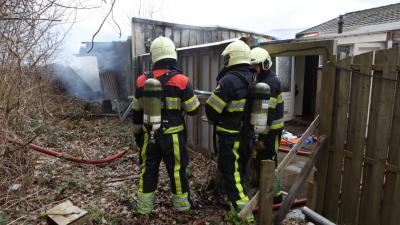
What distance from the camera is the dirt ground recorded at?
2.91 metres

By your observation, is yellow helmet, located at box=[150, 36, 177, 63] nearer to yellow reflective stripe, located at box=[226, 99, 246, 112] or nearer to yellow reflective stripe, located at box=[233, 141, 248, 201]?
yellow reflective stripe, located at box=[226, 99, 246, 112]

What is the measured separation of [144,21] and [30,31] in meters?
5.09

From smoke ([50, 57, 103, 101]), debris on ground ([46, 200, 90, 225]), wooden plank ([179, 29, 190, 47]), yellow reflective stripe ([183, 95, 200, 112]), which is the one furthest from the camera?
smoke ([50, 57, 103, 101])

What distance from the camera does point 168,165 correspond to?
10.8 feet

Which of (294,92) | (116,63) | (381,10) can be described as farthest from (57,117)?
(381,10)

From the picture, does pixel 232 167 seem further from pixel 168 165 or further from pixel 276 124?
pixel 276 124

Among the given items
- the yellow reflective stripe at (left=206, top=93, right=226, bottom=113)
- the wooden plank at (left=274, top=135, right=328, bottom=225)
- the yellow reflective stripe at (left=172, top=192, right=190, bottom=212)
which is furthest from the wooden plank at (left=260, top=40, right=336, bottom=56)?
the yellow reflective stripe at (left=172, top=192, right=190, bottom=212)

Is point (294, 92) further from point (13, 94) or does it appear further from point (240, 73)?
point (13, 94)

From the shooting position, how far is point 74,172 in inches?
176

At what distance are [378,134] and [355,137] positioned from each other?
0.26m

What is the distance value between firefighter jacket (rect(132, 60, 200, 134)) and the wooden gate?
65.5 inches

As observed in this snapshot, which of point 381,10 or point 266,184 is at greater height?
point 381,10

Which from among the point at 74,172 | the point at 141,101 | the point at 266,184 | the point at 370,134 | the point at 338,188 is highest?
the point at 141,101

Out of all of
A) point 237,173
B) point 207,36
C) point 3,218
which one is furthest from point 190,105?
point 207,36
